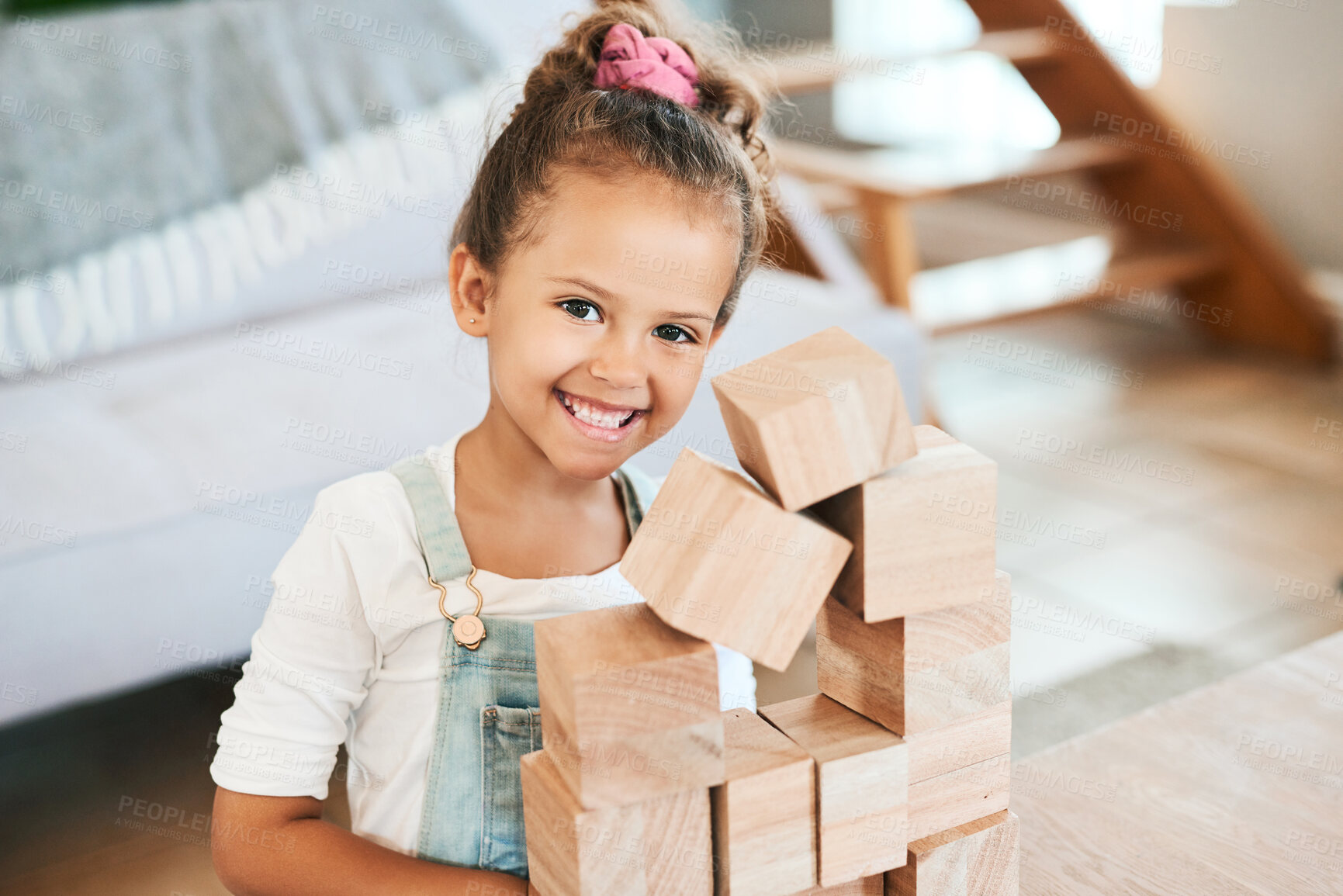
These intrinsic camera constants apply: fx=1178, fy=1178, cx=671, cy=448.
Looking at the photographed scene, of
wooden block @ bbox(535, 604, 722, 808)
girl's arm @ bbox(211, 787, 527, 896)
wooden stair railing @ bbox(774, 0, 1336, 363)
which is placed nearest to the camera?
wooden block @ bbox(535, 604, 722, 808)

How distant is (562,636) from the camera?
57 centimetres

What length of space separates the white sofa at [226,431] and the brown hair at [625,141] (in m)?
0.69

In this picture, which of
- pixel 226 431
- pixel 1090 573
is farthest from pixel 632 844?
pixel 1090 573

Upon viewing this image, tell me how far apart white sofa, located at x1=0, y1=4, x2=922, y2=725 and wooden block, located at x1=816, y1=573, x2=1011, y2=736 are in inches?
43.9

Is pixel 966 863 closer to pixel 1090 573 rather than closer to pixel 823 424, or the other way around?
pixel 823 424

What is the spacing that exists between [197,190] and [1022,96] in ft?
10.5

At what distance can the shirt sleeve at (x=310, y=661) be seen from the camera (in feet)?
2.67

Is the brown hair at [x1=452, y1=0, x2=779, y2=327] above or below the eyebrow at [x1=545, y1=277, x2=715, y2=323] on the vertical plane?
above

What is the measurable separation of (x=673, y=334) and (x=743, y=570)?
382 millimetres

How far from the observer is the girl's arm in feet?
2.56

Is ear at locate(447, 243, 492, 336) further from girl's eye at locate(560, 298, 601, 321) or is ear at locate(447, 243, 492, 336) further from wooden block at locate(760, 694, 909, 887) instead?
wooden block at locate(760, 694, 909, 887)

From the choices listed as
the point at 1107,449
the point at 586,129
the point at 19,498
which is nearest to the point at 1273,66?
the point at 1107,449

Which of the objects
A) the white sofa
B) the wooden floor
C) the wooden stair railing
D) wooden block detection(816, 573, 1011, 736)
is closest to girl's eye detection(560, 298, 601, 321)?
wooden block detection(816, 573, 1011, 736)

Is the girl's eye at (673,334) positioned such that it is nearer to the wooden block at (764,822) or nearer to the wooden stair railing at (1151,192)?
the wooden block at (764,822)
